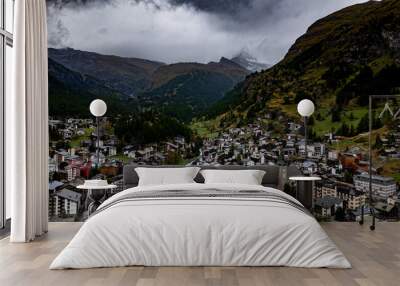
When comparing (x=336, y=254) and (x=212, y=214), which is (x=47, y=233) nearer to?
(x=212, y=214)

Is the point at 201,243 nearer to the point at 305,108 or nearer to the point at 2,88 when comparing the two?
the point at 2,88

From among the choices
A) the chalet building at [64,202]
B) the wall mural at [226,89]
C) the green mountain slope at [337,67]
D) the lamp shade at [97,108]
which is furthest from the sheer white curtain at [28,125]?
the green mountain slope at [337,67]

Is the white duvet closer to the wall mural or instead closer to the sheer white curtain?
the sheer white curtain

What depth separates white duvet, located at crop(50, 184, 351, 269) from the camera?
14.3 ft

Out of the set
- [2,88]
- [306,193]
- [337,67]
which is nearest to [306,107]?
[337,67]

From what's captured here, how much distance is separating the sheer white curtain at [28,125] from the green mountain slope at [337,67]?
113 inches

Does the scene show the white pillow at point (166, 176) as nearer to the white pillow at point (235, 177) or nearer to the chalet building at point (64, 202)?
the white pillow at point (235, 177)

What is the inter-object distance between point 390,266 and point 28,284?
2.82 metres

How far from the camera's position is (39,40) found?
5.93 metres

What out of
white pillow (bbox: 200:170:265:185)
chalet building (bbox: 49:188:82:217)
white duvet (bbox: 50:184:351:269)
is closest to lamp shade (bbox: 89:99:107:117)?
chalet building (bbox: 49:188:82:217)

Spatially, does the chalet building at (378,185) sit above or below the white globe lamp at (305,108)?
below

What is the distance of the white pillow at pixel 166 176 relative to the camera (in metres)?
6.72

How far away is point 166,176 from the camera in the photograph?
22.2 ft

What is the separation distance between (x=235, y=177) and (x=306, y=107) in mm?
1383
